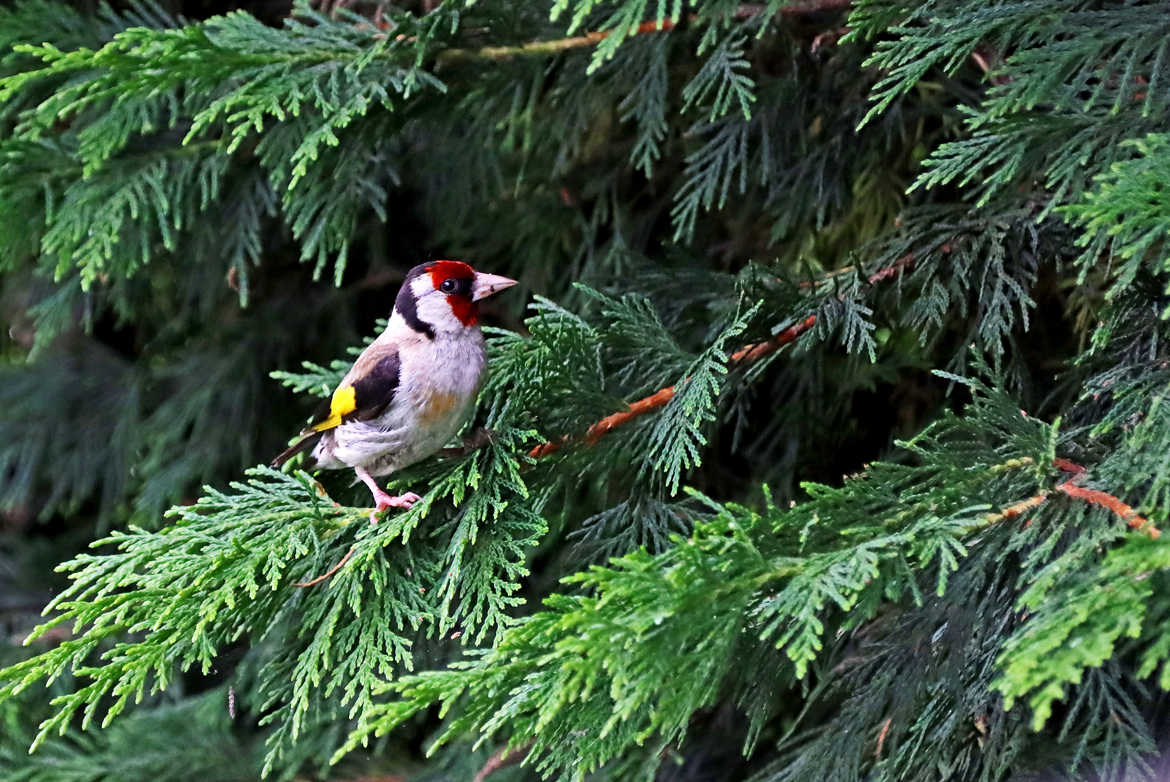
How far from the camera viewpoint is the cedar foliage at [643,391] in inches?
72.0

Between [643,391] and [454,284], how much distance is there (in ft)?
2.43

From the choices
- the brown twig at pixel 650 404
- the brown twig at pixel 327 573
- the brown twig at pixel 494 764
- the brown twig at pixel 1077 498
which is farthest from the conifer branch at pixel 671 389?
the brown twig at pixel 494 764

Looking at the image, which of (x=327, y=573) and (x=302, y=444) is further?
(x=302, y=444)

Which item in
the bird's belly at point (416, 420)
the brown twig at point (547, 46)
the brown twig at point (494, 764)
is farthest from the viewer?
the brown twig at point (494, 764)

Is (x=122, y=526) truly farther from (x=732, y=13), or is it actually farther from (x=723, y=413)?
(x=732, y=13)

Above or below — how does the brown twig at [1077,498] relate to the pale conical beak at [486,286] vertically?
below

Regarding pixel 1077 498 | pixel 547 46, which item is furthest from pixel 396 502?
pixel 1077 498

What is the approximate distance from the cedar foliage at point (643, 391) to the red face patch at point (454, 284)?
270 mm

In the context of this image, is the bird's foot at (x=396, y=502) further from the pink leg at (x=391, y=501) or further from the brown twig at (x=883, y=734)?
the brown twig at (x=883, y=734)

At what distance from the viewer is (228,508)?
254 cm

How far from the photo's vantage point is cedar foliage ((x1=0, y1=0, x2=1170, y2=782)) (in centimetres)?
183

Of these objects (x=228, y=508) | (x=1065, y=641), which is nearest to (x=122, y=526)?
(x=228, y=508)

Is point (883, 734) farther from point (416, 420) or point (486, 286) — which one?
point (486, 286)

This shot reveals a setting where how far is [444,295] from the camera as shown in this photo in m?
3.11
